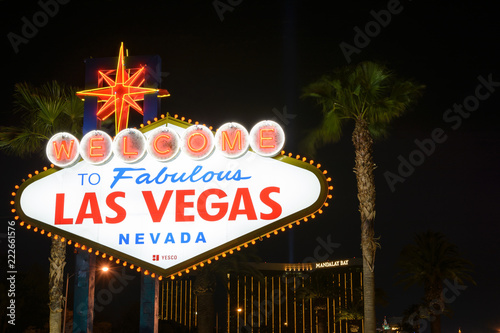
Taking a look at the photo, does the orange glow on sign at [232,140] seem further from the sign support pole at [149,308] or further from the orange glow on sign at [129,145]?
the sign support pole at [149,308]

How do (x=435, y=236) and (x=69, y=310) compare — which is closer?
(x=435, y=236)

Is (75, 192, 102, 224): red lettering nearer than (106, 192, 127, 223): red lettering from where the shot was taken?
No

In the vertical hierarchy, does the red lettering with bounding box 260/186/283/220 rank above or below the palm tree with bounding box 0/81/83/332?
below

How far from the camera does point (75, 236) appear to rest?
1585 centimetres

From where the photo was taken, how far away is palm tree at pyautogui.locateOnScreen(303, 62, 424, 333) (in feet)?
58.0

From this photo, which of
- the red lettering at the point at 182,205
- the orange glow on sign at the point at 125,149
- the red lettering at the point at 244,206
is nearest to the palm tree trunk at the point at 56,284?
the orange glow on sign at the point at 125,149

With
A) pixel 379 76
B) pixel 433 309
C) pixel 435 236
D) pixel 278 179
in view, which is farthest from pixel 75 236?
pixel 435 236

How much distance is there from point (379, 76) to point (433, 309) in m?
23.6

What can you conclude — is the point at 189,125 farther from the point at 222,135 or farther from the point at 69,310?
the point at 69,310

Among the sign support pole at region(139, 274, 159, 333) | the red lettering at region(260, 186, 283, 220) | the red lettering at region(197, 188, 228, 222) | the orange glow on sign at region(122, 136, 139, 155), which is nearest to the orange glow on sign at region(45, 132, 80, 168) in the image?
the orange glow on sign at region(122, 136, 139, 155)

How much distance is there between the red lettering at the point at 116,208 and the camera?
15781mm

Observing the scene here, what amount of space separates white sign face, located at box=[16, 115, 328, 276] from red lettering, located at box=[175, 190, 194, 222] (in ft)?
0.09

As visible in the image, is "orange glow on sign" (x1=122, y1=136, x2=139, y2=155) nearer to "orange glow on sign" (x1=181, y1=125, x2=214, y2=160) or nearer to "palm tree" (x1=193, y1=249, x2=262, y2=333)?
"orange glow on sign" (x1=181, y1=125, x2=214, y2=160)

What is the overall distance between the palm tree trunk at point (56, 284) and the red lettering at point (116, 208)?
13.8ft
